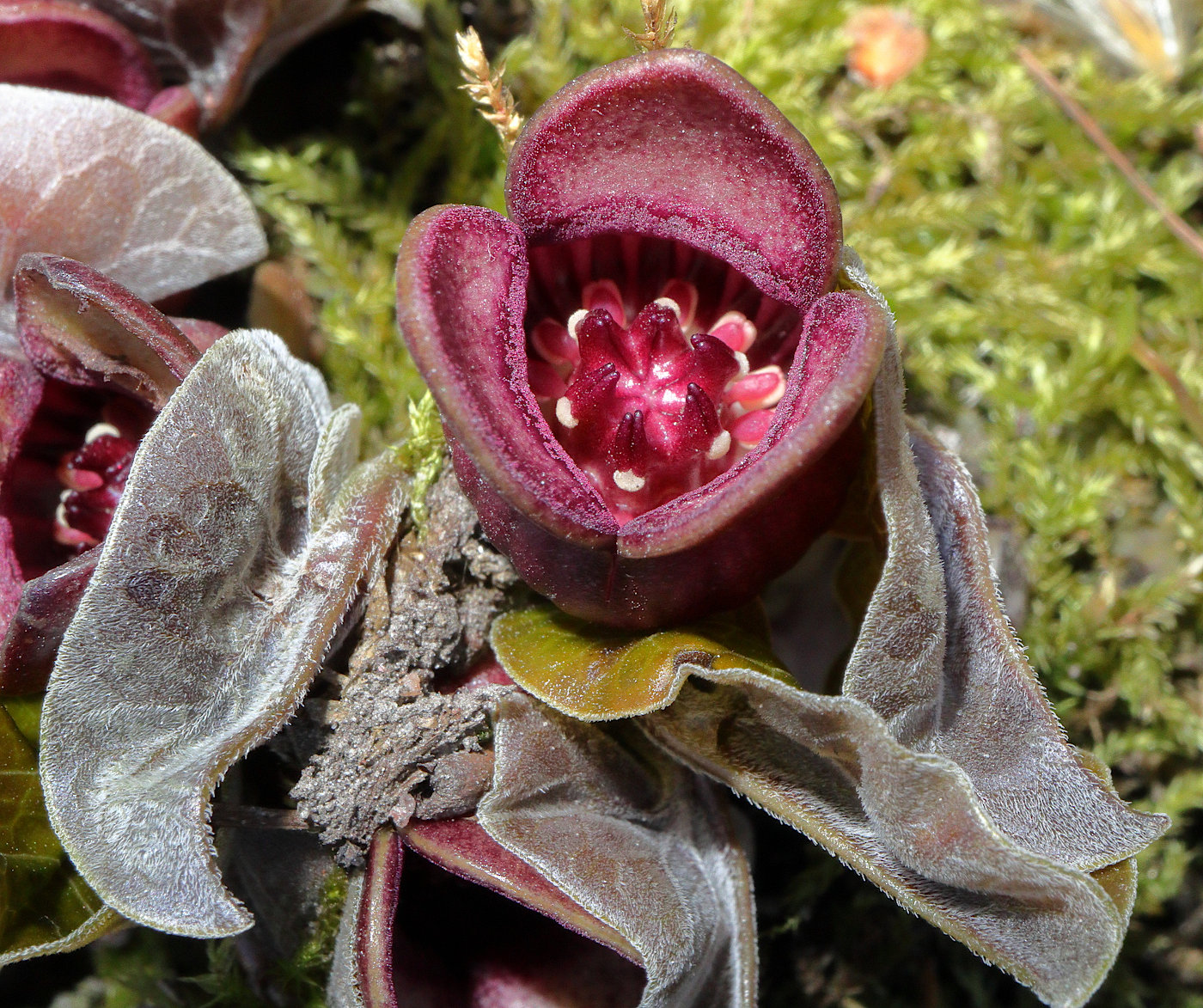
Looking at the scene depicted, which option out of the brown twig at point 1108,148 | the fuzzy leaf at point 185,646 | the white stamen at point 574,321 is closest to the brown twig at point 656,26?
the white stamen at point 574,321

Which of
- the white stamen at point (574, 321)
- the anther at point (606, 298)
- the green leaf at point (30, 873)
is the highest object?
the anther at point (606, 298)

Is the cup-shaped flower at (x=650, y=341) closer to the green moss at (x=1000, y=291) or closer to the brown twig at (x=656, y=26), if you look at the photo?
the brown twig at (x=656, y=26)

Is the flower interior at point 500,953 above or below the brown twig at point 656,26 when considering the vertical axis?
below

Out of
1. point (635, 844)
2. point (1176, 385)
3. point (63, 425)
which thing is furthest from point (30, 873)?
point (1176, 385)

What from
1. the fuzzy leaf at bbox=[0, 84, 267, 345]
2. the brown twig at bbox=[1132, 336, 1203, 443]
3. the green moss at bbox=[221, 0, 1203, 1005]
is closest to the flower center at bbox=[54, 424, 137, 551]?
the fuzzy leaf at bbox=[0, 84, 267, 345]

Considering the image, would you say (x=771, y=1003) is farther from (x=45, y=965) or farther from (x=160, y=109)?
(x=160, y=109)

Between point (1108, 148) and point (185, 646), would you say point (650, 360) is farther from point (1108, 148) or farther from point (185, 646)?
point (1108, 148)

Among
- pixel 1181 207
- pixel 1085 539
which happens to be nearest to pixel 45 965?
pixel 1085 539
